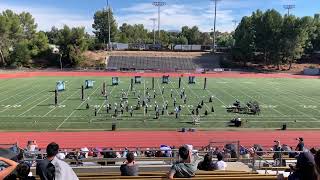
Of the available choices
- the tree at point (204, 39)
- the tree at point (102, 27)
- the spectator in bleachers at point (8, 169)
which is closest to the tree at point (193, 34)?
the tree at point (204, 39)

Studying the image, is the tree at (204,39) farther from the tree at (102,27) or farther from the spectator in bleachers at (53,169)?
the spectator in bleachers at (53,169)

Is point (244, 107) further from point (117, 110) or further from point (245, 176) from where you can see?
point (245, 176)

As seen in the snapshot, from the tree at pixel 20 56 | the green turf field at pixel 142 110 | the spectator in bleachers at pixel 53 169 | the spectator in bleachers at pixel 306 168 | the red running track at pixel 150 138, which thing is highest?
the spectator in bleachers at pixel 306 168

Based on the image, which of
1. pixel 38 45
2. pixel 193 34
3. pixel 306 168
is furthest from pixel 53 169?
pixel 193 34

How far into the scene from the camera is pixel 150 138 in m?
Result: 28.4

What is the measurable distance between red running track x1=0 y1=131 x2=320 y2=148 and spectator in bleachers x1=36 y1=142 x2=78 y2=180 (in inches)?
781

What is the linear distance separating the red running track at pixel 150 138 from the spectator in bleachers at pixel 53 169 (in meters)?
19.8

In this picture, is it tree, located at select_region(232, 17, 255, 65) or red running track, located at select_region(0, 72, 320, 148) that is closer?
red running track, located at select_region(0, 72, 320, 148)

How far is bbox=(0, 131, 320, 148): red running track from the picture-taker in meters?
27.1

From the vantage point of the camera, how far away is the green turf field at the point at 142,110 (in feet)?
107

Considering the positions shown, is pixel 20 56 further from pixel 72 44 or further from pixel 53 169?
pixel 53 169

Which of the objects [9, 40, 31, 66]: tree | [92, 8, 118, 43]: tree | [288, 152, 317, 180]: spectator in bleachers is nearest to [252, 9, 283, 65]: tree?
[92, 8, 118, 43]: tree

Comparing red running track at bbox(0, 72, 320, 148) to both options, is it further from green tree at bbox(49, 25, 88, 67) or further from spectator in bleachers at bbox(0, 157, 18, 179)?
green tree at bbox(49, 25, 88, 67)

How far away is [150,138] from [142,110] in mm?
9964
